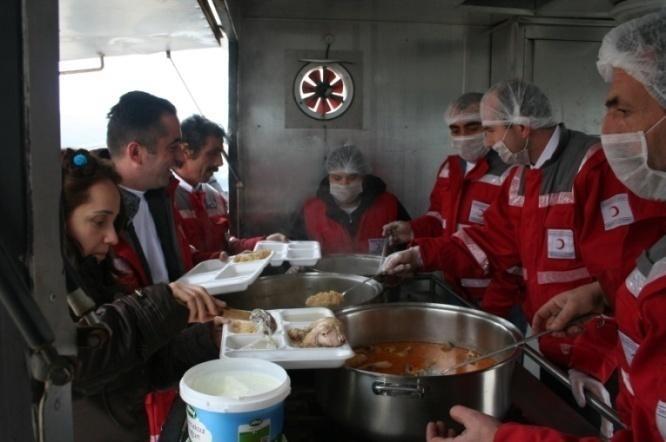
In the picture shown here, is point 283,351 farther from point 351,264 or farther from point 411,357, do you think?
point 351,264

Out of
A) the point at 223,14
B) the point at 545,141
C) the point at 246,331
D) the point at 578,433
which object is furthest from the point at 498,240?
the point at 223,14

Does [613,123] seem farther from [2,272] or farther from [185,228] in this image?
[185,228]

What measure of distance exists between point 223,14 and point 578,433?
279 cm

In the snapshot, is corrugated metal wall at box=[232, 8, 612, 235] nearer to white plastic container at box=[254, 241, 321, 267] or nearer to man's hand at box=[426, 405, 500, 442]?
white plastic container at box=[254, 241, 321, 267]

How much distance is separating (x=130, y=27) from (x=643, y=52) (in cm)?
249

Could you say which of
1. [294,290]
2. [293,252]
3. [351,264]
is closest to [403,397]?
[294,290]

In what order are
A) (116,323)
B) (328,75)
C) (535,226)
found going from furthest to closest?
(328,75) < (535,226) < (116,323)

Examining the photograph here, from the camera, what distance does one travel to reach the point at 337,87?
160 inches

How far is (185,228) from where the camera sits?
3.08 meters

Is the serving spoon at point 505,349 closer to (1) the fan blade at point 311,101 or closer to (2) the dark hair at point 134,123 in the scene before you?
(2) the dark hair at point 134,123

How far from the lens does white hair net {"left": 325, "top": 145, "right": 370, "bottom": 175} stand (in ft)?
12.0

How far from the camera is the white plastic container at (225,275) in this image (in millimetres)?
1772

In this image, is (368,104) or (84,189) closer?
(84,189)

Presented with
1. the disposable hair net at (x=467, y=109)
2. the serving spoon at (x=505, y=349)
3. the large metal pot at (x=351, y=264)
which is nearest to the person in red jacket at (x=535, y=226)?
the serving spoon at (x=505, y=349)
